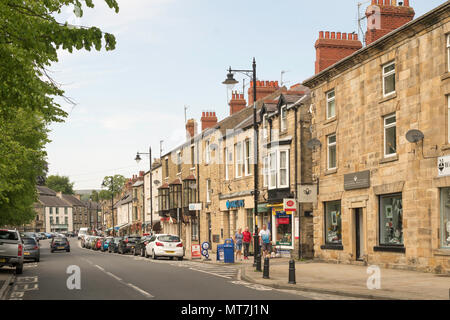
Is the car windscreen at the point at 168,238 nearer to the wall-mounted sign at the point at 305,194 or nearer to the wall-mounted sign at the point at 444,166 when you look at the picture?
the wall-mounted sign at the point at 305,194

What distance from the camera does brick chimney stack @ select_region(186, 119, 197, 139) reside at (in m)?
60.1

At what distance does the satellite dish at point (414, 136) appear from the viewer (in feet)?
72.6

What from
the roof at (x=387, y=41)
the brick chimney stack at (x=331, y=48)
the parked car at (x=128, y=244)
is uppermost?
the brick chimney stack at (x=331, y=48)

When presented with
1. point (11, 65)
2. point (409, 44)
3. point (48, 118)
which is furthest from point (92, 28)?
point (409, 44)

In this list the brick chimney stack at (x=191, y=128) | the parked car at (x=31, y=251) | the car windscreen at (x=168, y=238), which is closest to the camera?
the parked car at (x=31, y=251)

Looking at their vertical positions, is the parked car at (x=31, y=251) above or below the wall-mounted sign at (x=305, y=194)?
below

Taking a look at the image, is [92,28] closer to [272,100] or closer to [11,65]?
[11,65]

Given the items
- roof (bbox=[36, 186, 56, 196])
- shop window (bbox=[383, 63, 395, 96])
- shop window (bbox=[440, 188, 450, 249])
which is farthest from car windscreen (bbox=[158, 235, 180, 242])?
roof (bbox=[36, 186, 56, 196])

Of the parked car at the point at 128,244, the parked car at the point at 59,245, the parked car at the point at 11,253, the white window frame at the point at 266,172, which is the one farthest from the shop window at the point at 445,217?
the parked car at the point at 59,245

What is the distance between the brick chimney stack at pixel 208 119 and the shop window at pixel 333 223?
25.7 metres

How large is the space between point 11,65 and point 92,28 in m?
2.13

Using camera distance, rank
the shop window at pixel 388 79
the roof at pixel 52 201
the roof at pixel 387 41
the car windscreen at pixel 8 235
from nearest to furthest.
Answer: the roof at pixel 387 41
the shop window at pixel 388 79
the car windscreen at pixel 8 235
the roof at pixel 52 201

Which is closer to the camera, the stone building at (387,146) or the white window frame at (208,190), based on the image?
the stone building at (387,146)

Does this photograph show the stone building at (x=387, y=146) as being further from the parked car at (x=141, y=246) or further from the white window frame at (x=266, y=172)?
the parked car at (x=141, y=246)
